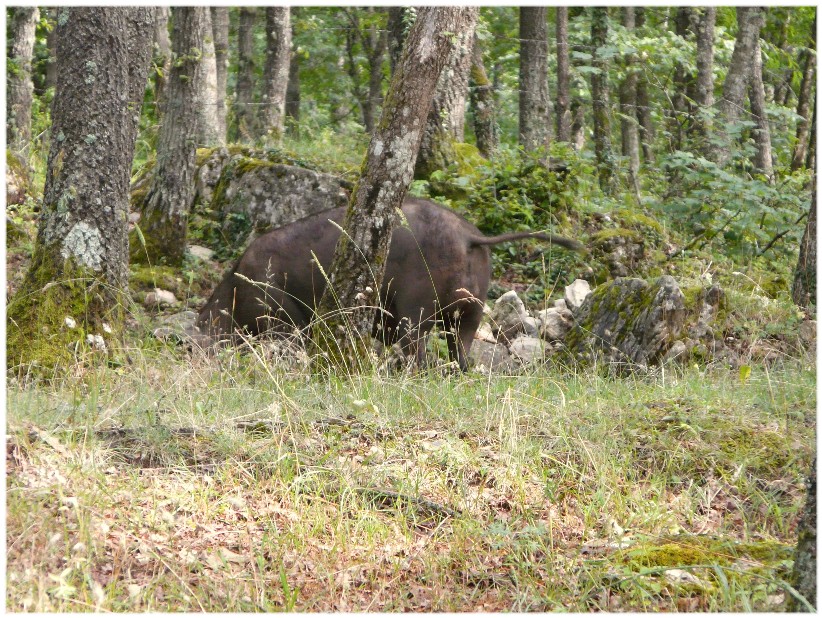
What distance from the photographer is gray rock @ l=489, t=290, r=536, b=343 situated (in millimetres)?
8500

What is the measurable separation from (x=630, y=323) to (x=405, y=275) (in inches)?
75.8

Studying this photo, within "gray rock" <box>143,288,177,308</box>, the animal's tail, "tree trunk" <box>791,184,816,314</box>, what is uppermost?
the animal's tail

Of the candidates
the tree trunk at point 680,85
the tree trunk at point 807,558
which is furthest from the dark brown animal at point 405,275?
the tree trunk at point 680,85

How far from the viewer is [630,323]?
7266 mm

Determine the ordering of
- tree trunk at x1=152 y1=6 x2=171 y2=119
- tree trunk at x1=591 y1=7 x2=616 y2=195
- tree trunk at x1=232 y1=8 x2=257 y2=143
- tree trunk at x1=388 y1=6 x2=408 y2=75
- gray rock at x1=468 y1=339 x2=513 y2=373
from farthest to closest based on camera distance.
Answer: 1. tree trunk at x1=232 y1=8 x2=257 y2=143
2. tree trunk at x1=591 y1=7 x2=616 y2=195
3. tree trunk at x1=152 y1=6 x2=171 y2=119
4. tree trunk at x1=388 y1=6 x2=408 y2=75
5. gray rock at x1=468 y1=339 x2=513 y2=373

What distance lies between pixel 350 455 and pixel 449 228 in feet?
12.4

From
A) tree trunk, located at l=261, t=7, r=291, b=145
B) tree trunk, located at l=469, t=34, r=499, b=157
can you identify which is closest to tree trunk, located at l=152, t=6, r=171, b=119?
tree trunk, located at l=261, t=7, r=291, b=145

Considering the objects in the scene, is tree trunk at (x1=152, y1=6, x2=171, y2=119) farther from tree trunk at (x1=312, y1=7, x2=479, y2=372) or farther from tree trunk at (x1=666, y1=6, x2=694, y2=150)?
tree trunk at (x1=666, y1=6, x2=694, y2=150)

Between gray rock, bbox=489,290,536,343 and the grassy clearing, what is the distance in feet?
10.6

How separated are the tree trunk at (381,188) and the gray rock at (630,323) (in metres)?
1.97

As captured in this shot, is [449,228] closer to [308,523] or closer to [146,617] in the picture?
[308,523]

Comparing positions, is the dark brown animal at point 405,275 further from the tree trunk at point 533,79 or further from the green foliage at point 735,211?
the tree trunk at point 533,79

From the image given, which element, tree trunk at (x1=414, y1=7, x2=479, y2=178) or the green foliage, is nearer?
the green foliage

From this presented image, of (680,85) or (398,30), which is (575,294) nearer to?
(398,30)
